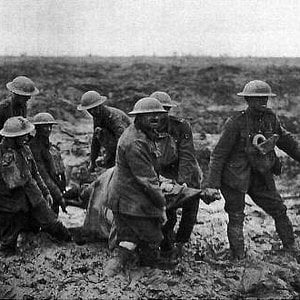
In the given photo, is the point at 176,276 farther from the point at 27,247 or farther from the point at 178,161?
the point at 27,247

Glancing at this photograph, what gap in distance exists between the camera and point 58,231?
7.18 metres

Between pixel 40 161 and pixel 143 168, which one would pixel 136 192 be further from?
pixel 40 161

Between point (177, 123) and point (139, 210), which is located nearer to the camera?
point (139, 210)

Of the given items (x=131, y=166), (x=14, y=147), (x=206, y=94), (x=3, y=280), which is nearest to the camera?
(x=131, y=166)

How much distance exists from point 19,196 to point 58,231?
803 mm

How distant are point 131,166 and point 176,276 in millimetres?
1311

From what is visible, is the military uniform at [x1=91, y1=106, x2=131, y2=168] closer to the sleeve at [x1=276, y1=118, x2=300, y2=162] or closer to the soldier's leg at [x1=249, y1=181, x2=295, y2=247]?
the soldier's leg at [x1=249, y1=181, x2=295, y2=247]

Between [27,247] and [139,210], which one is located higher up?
[139,210]

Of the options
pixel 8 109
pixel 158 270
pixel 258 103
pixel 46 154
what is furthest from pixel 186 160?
pixel 8 109

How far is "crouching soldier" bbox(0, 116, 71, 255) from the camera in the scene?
6434mm

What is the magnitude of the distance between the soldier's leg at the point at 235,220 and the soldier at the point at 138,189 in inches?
47.7

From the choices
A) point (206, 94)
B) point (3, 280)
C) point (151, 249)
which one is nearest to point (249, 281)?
point (151, 249)

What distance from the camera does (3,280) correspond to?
238 inches

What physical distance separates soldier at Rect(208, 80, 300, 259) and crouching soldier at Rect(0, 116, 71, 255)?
2122 mm
